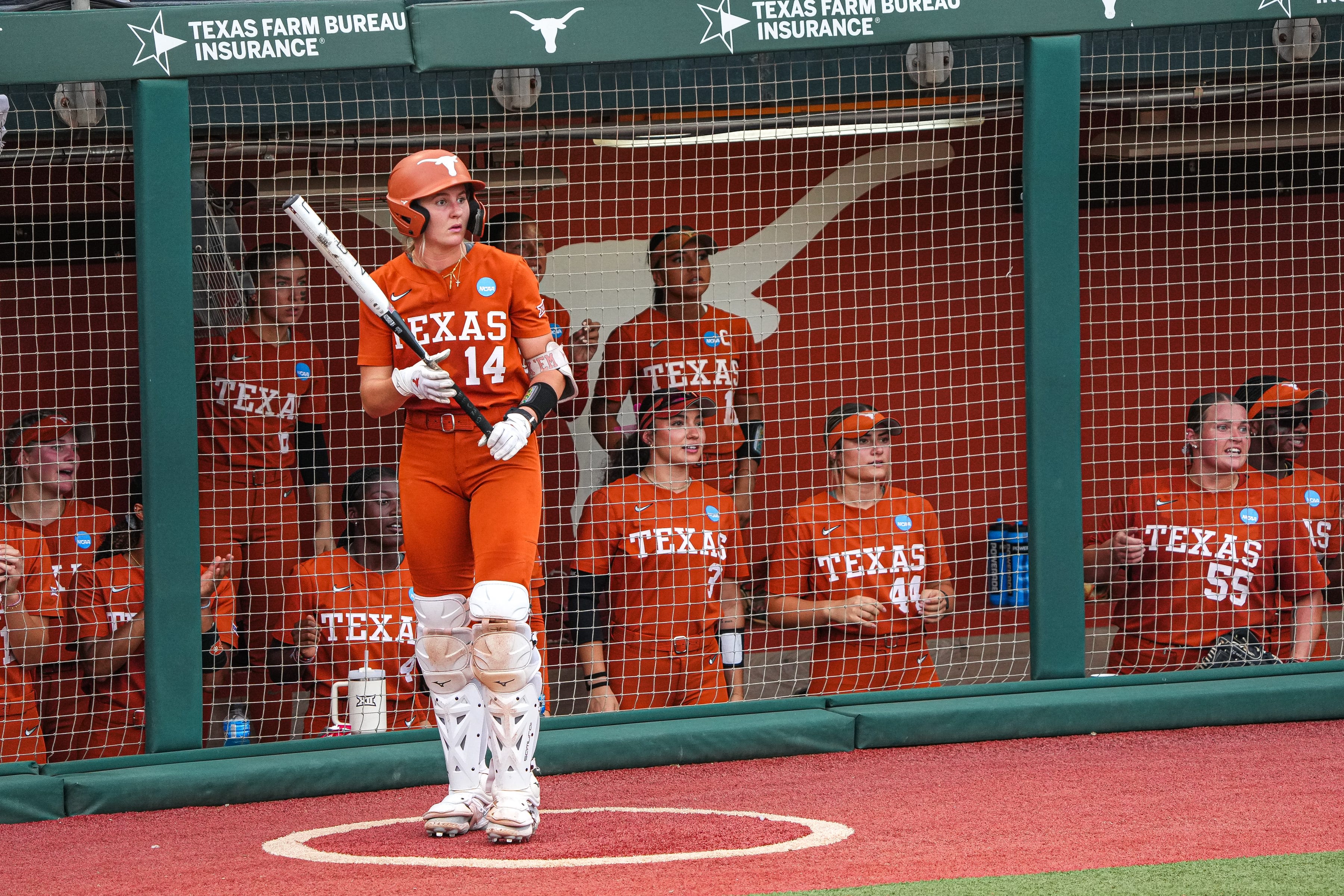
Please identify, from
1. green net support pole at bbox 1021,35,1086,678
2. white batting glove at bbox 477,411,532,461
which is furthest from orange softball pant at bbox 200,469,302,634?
green net support pole at bbox 1021,35,1086,678

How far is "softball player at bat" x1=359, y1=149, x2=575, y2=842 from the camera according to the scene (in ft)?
11.6

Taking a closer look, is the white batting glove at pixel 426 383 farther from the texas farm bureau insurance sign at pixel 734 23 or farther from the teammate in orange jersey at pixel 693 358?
the teammate in orange jersey at pixel 693 358

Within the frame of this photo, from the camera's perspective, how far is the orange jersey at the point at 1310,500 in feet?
17.0

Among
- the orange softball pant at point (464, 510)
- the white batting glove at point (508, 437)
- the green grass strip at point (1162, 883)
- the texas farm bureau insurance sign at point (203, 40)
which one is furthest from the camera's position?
the texas farm bureau insurance sign at point (203, 40)

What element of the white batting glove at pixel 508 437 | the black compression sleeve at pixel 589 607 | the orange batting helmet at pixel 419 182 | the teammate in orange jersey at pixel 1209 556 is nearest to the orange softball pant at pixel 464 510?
the white batting glove at pixel 508 437

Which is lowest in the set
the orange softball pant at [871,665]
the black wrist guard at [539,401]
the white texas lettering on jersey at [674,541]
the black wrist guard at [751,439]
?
the orange softball pant at [871,665]

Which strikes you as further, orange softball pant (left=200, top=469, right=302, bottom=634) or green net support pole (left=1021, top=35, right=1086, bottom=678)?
orange softball pant (left=200, top=469, right=302, bottom=634)

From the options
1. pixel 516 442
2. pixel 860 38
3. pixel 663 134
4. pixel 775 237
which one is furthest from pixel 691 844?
pixel 775 237

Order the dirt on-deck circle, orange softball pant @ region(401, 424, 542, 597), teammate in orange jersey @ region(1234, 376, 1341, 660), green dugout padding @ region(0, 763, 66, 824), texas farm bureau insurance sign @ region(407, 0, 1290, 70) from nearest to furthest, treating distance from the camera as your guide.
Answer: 1. the dirt on-deck circle
2. orange softball pant @ region(401, 424, 542, 597)
3. green dugout padding @ region(0, 763, 66, 824)
4. texas farm bureau insurance sign @ region(407, 0, 1290, 70)
5. teammate in orange jersey @ region(1234, 376, 1341, 660)

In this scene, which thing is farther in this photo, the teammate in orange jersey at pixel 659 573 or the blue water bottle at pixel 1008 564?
the blue water bottle at pixel 1008 564

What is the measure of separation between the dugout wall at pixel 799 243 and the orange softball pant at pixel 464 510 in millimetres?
968

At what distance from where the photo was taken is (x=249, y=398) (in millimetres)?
5152

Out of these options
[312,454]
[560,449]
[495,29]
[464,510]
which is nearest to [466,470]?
[464,510]

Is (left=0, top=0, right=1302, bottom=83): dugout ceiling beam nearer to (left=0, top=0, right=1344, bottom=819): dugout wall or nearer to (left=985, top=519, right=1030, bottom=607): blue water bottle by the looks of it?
(left=0, top=0, right=1344, bottom=819): dugout wall
